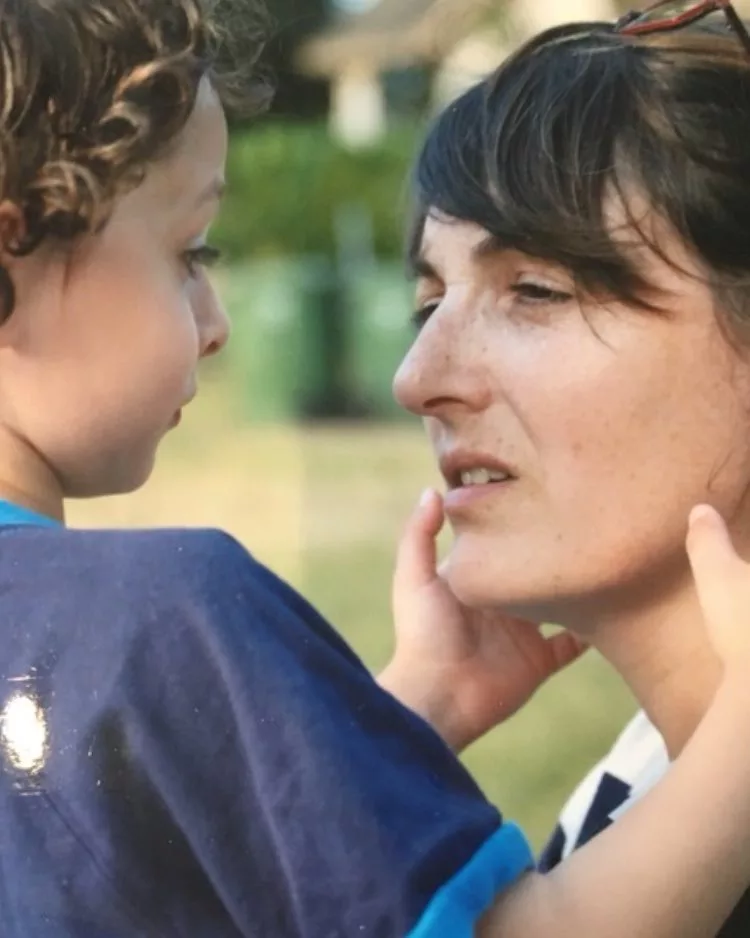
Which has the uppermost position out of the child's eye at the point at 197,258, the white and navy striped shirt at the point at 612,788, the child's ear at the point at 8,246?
the child's ear at the point at 8,246

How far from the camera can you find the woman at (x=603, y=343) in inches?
80.7

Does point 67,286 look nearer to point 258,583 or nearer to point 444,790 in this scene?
point 258,583

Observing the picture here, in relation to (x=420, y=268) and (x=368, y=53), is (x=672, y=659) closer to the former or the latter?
(x=420, y=268)

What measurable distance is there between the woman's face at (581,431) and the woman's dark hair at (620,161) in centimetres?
4

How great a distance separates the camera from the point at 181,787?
138cm

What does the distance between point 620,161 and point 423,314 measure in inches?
16.5

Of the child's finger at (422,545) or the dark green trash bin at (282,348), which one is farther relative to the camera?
the dark green trash bin at (282,348)

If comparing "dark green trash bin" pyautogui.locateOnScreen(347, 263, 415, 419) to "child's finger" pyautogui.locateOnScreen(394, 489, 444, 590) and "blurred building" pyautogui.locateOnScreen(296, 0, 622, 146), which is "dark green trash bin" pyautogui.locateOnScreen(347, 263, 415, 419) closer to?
"blurred building" pyautogui.locateOnScreen(296, 0, 622, 146)

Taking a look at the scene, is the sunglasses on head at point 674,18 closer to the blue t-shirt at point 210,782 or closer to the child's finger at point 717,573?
the child's finger at point 717,573

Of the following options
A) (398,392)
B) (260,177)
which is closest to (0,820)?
(398,392)

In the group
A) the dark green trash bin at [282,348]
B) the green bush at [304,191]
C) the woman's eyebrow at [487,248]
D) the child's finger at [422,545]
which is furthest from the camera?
the green bush at [304,191]

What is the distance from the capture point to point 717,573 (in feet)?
5.83

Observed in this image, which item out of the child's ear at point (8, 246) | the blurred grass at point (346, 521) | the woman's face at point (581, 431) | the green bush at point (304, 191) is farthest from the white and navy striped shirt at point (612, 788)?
the green bush at point (304, 191)

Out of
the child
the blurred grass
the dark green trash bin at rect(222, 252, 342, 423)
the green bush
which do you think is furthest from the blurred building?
the child
